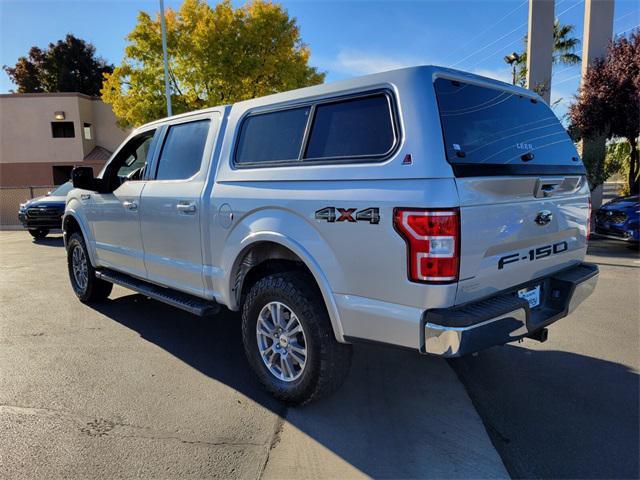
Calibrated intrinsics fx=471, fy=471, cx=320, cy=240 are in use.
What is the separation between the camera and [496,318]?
8.62 ft

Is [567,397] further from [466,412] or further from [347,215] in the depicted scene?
[347,215]

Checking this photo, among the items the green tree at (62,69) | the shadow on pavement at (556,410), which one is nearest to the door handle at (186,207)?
the shadow on pavement at (556,410)

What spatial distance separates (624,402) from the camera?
10.8 feet

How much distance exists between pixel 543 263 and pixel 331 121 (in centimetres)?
173

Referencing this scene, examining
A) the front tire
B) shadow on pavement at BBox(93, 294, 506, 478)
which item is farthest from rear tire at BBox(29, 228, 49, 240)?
the front tire

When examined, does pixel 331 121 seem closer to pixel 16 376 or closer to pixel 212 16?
pixel 16 376

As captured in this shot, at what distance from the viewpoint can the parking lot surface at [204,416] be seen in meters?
2.69

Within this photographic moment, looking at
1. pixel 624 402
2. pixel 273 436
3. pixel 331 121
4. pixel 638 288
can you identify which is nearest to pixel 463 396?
pixel 624 402

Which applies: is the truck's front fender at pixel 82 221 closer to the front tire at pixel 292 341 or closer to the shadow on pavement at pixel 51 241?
the front tire at pixel 292 341

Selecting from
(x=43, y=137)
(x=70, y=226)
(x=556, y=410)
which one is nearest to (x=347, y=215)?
(x=556, y=410)

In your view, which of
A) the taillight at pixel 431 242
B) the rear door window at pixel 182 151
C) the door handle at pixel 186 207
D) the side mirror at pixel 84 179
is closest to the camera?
the taillight at pixel 431 242

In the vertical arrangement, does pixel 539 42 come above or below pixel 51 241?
above

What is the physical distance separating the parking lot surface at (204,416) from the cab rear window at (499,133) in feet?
5.44

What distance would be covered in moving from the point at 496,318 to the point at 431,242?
0.61m
